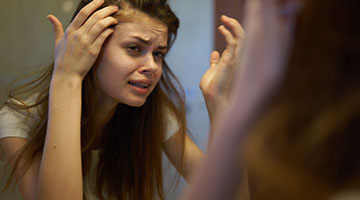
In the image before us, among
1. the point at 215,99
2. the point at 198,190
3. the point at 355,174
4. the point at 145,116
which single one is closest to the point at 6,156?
the point at 145,116

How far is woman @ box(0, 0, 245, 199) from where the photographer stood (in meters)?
0.82

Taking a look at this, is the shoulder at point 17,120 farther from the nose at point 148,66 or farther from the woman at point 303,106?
the woman at point 303,106

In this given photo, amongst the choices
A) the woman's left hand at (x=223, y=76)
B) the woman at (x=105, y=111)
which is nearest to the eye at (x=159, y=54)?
the woman at (x=105, y=111)

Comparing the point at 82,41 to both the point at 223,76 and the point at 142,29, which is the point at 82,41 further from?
the point at 223,76

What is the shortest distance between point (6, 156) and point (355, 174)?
841 millimetres

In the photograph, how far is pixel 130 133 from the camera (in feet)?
3.58

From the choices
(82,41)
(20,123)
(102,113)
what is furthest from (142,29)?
Answer: (20,123)

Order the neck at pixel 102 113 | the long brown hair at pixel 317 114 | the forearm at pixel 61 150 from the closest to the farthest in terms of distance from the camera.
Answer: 1. the long brown hair at pixel 317 114
2. the forearm at pixel 61 150
3. the neck at pixel 102 113

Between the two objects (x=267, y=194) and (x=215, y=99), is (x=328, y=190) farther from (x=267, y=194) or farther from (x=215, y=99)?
(x=215, y=99)

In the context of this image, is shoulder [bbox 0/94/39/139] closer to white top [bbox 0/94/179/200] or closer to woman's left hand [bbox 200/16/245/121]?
white top [bbox 0/94/179/200]

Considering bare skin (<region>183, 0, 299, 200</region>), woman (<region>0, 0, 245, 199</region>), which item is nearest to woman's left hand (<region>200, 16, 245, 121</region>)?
woman (<region>0, 0, 245, 199</region>)

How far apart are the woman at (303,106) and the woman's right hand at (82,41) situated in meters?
0.62

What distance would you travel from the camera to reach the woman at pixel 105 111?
0.82 meters

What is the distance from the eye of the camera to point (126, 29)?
0.93 metres
